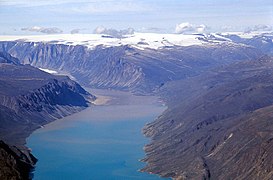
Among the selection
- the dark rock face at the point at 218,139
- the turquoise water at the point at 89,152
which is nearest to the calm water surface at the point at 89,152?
the turquoise water at the point at 89,152

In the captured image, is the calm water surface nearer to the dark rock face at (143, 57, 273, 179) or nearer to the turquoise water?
the turquoise water

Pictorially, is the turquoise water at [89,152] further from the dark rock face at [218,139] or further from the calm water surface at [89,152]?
the dark rock face at [218,139]

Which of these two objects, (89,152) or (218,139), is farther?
(89,152)

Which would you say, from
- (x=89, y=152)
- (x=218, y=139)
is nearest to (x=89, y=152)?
(x=89, y=152)

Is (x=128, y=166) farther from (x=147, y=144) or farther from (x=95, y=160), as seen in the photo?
(x=147, y=144)

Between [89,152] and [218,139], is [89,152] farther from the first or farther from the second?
[218,139]

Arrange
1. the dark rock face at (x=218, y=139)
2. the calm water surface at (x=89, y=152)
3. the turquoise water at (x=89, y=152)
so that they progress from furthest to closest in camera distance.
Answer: the calm water surface at (x=89, y=152) < the turquoise water at (x=89, y=152) < the dark rock face at (x=218, y=139)

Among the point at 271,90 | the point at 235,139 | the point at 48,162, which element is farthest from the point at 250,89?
the point at 48,162

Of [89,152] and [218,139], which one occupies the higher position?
[218,139]

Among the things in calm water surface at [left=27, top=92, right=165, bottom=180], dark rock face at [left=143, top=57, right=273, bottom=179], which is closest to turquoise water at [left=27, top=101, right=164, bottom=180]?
calm water surface at [left=27, top=92, right=165, bottom=180]
